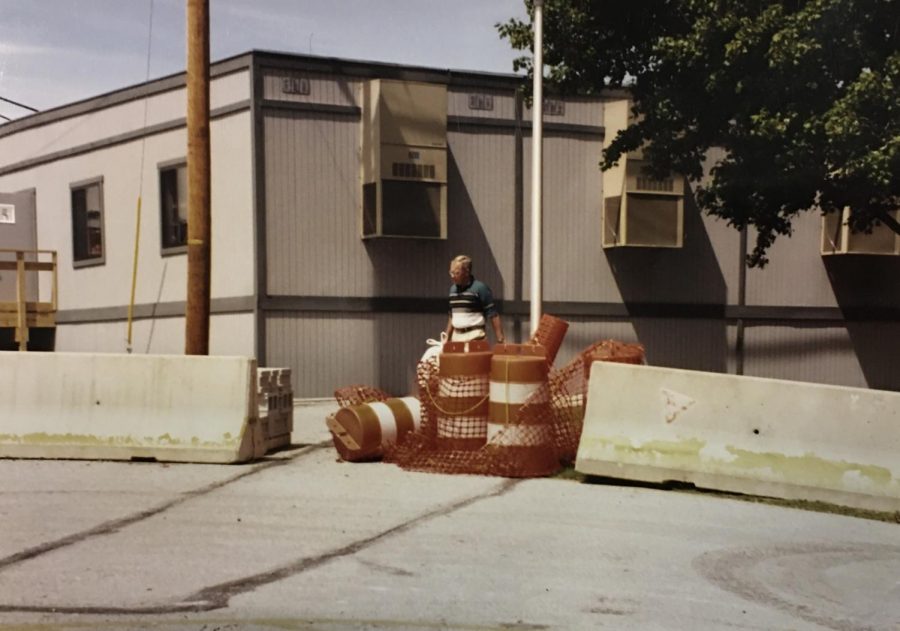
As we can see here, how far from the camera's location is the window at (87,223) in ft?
57.0

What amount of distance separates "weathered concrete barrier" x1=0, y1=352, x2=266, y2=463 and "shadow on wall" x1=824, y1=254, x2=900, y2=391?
15.1 meters

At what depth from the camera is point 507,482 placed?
→ 7.25 metres

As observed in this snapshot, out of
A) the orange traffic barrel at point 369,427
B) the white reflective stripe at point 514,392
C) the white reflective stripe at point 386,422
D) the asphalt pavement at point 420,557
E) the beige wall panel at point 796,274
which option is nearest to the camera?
the asphalt pavement at point 420,557

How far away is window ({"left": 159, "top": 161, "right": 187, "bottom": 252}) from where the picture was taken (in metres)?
15.7

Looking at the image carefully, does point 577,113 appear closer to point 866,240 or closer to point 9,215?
point 866,240

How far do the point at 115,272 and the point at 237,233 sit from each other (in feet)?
12.9

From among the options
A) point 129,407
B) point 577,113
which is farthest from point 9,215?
point 129,407

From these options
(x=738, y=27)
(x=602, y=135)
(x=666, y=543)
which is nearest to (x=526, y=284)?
(x=602, y=135)

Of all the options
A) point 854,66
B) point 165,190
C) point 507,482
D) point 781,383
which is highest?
point 854,66

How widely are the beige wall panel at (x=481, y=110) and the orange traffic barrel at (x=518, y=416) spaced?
9.04 metres

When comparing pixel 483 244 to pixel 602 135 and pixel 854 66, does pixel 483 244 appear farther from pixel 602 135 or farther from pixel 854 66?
pixel 854 66

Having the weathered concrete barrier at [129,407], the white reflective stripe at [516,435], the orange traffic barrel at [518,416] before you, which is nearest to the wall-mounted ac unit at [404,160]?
the weathered concrete barrier at [129,407]

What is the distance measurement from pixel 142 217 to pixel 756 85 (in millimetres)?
11643

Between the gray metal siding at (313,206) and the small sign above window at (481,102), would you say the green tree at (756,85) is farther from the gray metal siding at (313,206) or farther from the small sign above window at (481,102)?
the gray metal siding at (313,206)
